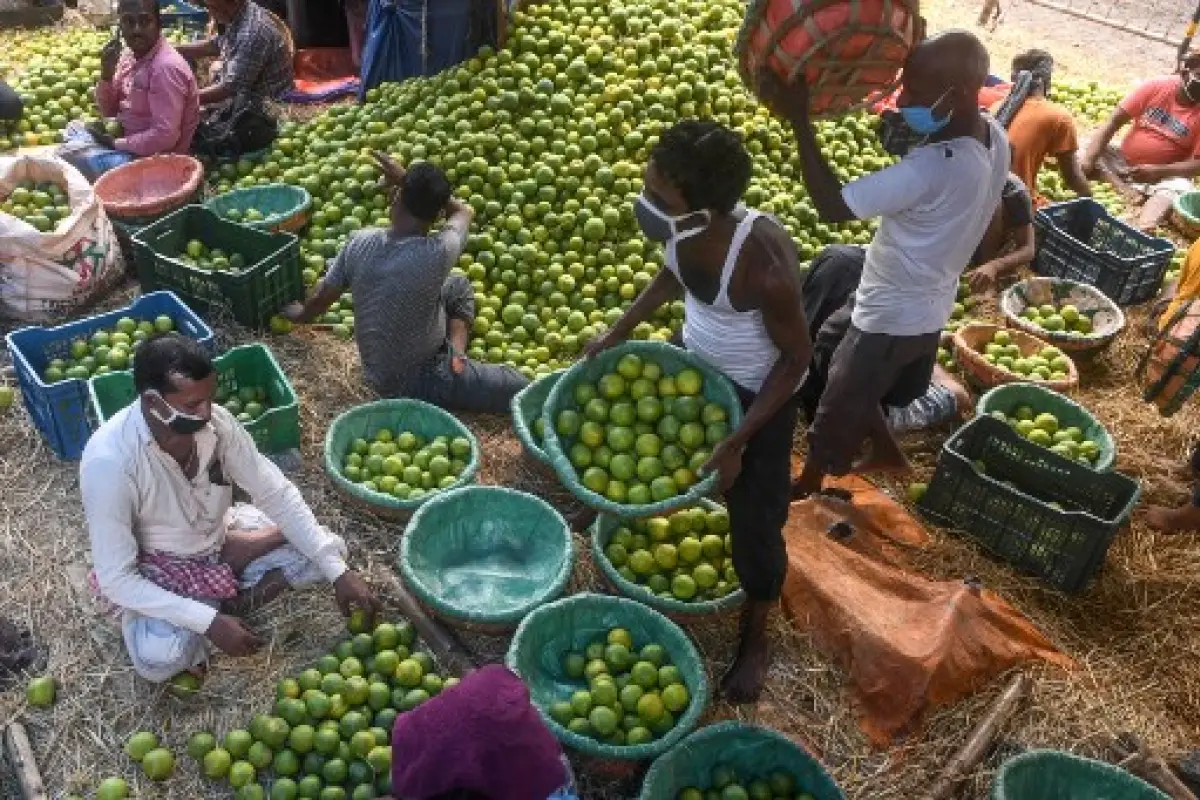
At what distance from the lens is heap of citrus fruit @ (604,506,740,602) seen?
480 centimetres

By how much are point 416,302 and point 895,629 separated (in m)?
2.90

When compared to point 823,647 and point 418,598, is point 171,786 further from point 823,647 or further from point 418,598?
point 823,647

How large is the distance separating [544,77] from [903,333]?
3.78 meters

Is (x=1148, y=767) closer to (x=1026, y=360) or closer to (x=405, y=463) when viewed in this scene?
(x=1026, y=360)

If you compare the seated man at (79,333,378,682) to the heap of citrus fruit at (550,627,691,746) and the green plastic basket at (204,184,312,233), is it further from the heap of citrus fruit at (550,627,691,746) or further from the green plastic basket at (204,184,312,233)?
the green plastic basket at (204,184,312,233)

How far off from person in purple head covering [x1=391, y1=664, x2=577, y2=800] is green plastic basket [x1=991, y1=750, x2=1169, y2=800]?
2.30m

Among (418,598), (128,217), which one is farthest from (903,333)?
(128,217)

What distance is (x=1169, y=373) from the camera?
5.64 metres

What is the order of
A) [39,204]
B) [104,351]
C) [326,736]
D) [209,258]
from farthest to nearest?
[209,258] < [39,204] < [104,351] < [326,736]

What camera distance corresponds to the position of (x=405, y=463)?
5.39 meters

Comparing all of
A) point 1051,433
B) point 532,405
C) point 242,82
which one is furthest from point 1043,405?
point 242,82

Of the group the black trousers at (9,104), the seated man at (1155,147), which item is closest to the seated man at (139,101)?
the black trousers at (9,104)

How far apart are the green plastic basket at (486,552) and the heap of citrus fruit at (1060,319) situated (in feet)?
13.4

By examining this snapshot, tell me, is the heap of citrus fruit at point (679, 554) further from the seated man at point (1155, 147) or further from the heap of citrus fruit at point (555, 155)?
the seated man at point (1155, 147)
